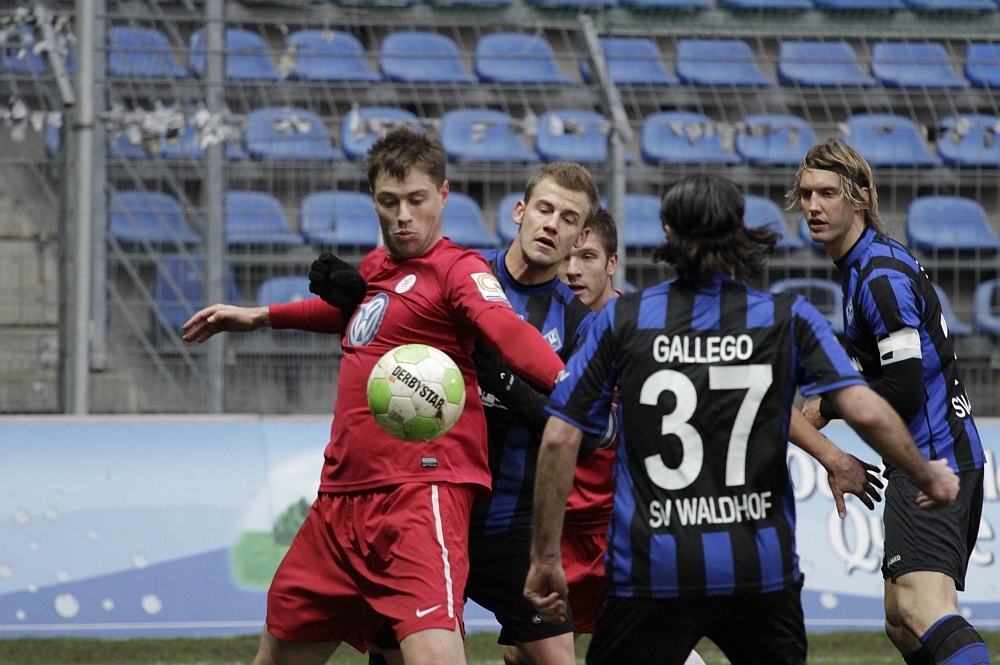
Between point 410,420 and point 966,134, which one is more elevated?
point 966,134

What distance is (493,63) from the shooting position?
422 inches

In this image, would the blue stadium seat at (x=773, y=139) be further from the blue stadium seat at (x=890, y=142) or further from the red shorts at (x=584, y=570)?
the red shorts at (x=584, y=570)

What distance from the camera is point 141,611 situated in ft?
25.6

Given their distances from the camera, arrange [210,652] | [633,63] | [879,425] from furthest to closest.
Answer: [633,63] < [210,652] < [879,425]

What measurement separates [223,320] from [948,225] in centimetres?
628

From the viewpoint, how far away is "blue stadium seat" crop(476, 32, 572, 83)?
33.4 ft

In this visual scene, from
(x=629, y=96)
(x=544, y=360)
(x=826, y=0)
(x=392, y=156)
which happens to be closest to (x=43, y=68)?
(x=629, y=96)

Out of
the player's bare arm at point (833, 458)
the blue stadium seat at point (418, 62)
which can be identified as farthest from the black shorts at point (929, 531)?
the blue stadium seat at point (418, 62)

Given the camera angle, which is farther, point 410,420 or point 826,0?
point 826,0

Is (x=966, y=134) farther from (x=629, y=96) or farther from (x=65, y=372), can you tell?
(x=65, y=372)

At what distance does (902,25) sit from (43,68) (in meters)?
8.57

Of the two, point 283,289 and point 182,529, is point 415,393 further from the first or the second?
point 283,289

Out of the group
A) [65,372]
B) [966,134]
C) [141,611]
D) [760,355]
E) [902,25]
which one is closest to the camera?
[760,355]

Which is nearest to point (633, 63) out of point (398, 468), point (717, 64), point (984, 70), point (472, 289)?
point (717, 64)
